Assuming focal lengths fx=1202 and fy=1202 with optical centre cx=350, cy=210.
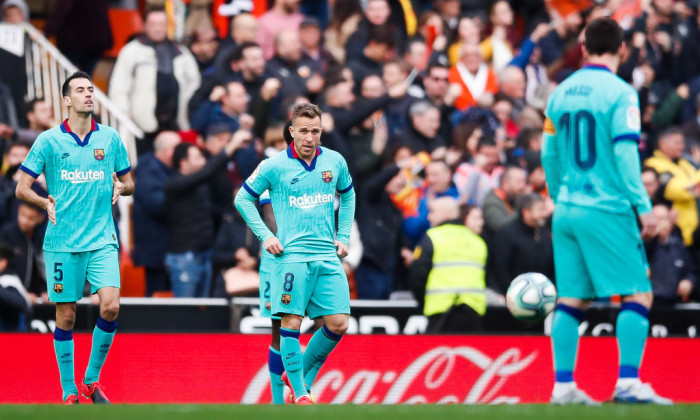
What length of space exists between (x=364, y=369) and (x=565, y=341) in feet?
13.9

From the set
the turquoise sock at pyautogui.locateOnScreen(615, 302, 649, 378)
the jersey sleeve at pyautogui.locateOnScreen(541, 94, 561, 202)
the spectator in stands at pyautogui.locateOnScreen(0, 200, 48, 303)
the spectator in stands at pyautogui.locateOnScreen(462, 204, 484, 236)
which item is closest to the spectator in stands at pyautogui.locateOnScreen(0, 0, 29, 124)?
the spectator in stands at pyautogui.locateOnScreen(0, 200, 48, 303)

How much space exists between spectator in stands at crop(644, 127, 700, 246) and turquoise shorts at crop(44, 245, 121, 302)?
24.5ft

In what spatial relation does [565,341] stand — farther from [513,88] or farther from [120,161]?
[513,88]

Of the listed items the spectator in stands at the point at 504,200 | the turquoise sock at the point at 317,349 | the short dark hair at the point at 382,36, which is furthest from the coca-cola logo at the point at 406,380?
the short dark hair at the point at 382,36

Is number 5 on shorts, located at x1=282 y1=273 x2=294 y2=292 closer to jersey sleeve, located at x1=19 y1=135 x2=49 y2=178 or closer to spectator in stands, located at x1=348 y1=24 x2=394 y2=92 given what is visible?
jersey sleeve, located at x1=19 y1=135 x2=49 y2=178

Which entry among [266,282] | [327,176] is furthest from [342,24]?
[327,176]

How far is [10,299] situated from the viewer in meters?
11.7

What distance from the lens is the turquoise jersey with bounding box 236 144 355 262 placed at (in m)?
9.29

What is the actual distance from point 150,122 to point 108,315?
529 cm

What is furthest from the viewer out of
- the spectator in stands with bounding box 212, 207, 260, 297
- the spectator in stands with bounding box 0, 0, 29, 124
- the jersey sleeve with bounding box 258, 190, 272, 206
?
the spectator in stands with bounding box 0, 0, 29, 124

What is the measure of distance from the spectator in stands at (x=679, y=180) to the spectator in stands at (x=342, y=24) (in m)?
4.12

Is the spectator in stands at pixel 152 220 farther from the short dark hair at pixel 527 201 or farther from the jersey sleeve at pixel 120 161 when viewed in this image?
the short dark hair at pixel 527 201

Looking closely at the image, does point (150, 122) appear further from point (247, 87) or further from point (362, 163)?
point (362, 163)

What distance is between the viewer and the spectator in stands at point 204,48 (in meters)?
14.8
